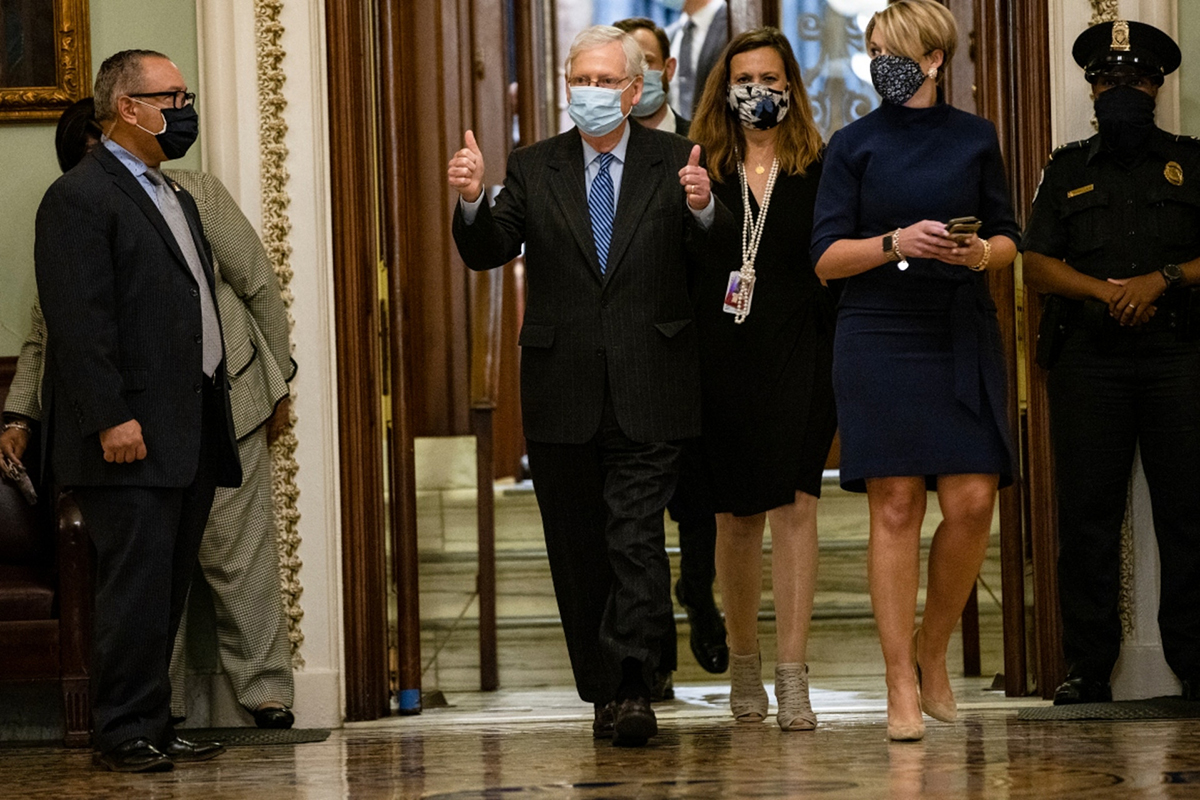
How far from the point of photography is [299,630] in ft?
14.8

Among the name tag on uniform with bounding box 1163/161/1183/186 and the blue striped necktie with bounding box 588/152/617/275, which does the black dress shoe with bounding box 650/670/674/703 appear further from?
the name tag on uniform with bounding box 1163/161/1183/186

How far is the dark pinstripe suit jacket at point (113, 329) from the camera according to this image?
11.4 ft

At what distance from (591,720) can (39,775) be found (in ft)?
4.65

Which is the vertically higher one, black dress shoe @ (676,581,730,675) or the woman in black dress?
the woman in black dress

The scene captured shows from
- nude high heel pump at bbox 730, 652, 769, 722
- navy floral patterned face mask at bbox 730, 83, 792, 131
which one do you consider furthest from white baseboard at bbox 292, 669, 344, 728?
navy floral patterned face mask at bbox 730, 83, 792, 131

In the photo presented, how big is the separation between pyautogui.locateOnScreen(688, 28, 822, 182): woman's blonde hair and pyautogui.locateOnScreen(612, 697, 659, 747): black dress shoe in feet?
4.26

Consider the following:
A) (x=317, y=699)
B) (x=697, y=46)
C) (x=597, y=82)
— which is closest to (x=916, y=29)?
(x=597, y=82)

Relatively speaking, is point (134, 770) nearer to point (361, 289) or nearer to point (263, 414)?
point (263, 414)

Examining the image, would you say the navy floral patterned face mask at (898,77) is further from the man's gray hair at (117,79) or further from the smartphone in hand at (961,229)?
the man's gray hair at (117,79)

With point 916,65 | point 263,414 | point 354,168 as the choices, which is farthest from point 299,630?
point 916,65

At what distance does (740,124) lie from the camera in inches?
159

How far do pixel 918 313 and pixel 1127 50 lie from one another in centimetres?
118

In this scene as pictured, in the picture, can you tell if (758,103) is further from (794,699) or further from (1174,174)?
(794,699)

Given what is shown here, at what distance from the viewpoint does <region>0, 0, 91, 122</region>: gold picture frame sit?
4.59 m
